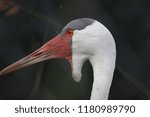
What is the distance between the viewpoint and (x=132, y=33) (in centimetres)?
327

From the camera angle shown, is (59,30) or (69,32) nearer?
(69,32)

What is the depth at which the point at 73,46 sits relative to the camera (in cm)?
297

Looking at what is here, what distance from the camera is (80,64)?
117 inches

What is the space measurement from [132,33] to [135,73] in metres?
0.17

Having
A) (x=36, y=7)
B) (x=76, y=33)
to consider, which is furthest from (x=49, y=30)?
(x=76, y=33)

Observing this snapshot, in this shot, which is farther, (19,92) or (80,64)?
(19,92)

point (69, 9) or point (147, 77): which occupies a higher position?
point (69, 9)

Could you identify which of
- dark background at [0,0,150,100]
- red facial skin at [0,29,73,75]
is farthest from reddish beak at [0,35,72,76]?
dark background at [0,0,150,100]

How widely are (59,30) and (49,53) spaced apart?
0.25 m

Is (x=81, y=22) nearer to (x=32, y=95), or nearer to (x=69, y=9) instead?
(x=69, y=9)

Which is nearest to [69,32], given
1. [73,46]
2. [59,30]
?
[73,46]


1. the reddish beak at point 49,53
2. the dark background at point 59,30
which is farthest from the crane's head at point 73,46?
the dark background at point 59,30

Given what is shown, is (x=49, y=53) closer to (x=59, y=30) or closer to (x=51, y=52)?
(x=51, y=52)

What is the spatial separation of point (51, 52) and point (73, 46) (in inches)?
3.3
